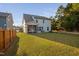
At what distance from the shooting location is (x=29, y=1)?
129 inches

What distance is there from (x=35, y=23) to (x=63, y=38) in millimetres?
408

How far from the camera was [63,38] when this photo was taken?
3301mm

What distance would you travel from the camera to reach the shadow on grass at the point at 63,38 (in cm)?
326

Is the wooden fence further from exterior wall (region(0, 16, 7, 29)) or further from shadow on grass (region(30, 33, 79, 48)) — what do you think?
shadow on grass (region(30, 33, 79, 48))

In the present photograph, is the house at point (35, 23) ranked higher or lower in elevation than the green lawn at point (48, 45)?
higher

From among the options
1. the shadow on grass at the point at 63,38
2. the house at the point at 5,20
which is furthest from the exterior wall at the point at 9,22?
the shadow on grass at the point at 63,38

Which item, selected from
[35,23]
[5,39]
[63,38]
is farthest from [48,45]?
[5,39]

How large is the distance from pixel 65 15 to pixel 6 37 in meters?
0.81

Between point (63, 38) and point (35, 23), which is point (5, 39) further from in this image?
point (63, 38)

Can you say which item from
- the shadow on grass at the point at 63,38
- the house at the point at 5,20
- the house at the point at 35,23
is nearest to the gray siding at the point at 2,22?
the house at the point at 5,20

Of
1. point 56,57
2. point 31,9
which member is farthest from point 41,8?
point 56,57

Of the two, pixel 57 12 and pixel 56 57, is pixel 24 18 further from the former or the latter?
pixel 56 57

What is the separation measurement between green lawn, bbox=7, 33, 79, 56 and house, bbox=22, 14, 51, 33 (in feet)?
0.32

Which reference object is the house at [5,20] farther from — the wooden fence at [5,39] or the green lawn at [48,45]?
the green lawn at [48,45]
